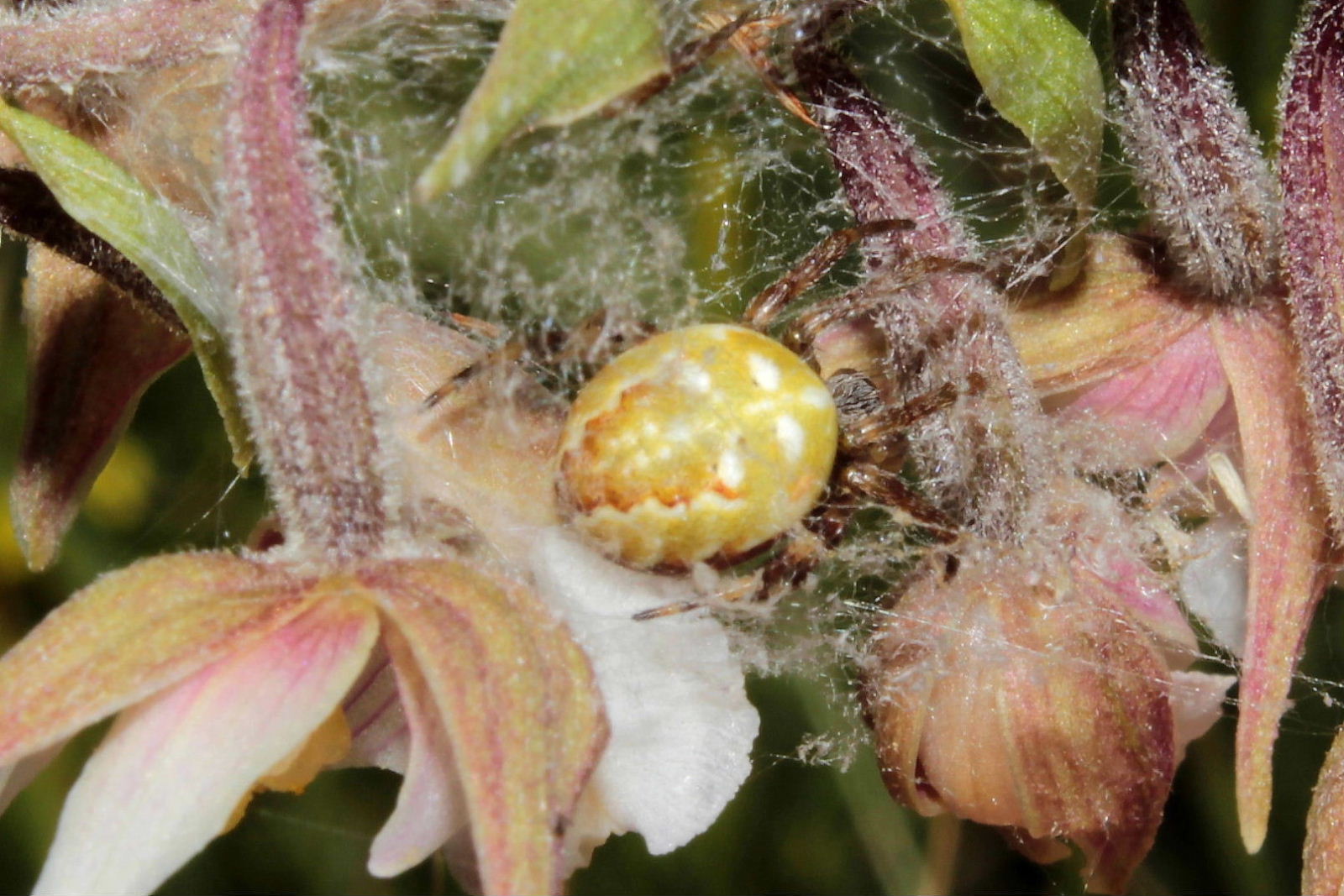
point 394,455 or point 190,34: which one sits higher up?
point 190,34

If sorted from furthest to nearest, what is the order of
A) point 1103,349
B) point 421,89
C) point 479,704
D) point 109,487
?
point 109,487
point 421,89
point 1103,349
point 479,704

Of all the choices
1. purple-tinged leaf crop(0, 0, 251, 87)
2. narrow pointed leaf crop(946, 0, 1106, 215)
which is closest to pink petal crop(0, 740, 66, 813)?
purple-tinged leaf crop(0, 0, 251, 87)

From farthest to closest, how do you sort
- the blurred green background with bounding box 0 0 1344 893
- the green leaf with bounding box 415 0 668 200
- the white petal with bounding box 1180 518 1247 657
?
the blurred green background with bounding box 0 0 1344 893
the white petal with bounding box 1180 518 1247 657
the green leaf with bounding box 415 0 668 200

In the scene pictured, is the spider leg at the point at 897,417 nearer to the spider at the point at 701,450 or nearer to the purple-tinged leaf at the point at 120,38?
the spider at the point at 701,450

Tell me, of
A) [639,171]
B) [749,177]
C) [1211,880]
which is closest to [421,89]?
[639,171]

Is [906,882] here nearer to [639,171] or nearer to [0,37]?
[639,171]

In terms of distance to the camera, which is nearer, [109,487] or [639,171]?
[639,171]

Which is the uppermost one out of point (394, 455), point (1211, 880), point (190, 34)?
point (190, 34)

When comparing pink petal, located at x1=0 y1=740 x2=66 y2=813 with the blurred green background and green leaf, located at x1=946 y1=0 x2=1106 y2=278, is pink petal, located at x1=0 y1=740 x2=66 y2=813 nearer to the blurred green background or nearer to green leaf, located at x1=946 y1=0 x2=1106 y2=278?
green leaf, located at x1=946 y1=0 x2=1106 y2=278
